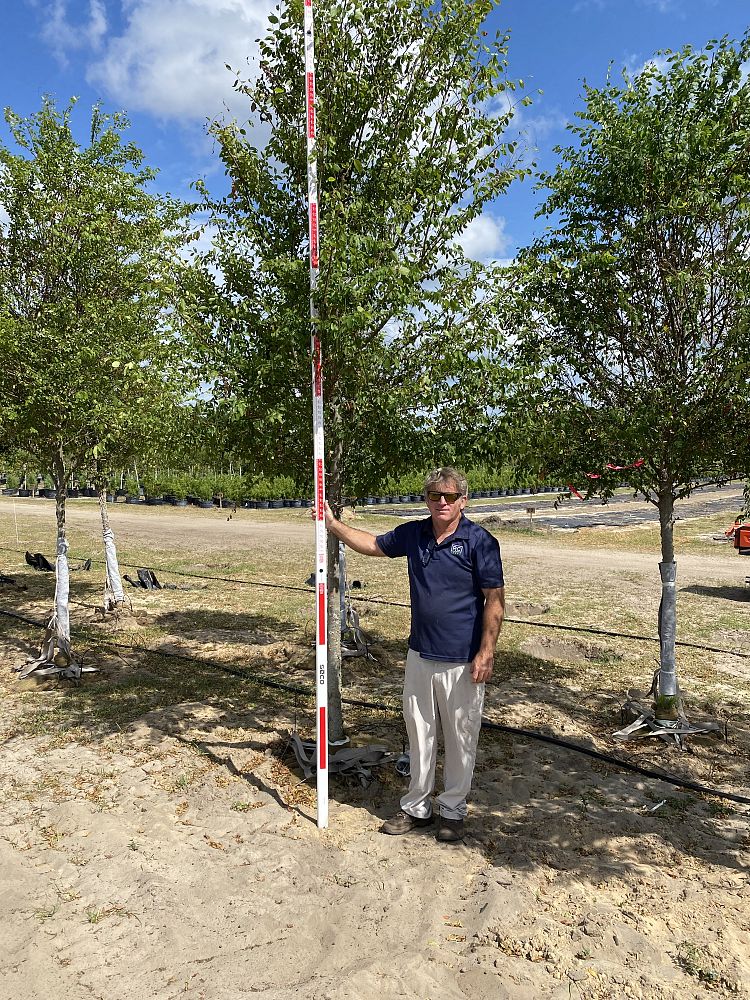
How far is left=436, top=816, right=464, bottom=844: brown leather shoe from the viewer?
16.7ft

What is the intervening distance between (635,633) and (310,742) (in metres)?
7.30

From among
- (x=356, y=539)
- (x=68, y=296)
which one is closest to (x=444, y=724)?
(x=356, y=539)

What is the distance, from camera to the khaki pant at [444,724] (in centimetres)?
498

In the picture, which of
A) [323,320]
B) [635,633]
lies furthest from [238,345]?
[635,633]

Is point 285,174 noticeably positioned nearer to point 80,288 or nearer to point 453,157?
point 453,157

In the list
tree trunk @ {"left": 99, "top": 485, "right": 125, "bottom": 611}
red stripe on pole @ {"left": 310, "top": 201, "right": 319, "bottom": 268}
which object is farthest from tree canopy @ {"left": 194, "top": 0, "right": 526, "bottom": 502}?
tree trunk @ {"left": 99, "top": 485, "right": 125, "bottom": 611}

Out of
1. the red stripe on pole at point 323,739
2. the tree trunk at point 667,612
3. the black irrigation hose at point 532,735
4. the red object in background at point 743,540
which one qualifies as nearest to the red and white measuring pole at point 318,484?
the red stripe on pole at point 323,739

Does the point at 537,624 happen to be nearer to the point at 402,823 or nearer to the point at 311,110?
the point at 402,823

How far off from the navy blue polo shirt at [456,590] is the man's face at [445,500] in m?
0.13

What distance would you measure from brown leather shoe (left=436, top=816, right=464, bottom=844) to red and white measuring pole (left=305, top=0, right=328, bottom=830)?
90cm

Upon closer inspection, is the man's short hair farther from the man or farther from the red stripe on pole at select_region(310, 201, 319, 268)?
the red stripe on pole at select_region(310, 201, 319, 268)

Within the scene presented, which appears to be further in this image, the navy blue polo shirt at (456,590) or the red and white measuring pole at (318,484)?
the red and white measuring pole at (318,484)

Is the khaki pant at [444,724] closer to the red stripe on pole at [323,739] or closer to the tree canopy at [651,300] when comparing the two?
the red stripe on pole at [323,739]

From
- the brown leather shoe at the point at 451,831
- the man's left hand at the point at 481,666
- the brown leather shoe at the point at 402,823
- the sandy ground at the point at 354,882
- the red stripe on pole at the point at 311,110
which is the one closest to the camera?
the sandy ground at the point at 354,882
